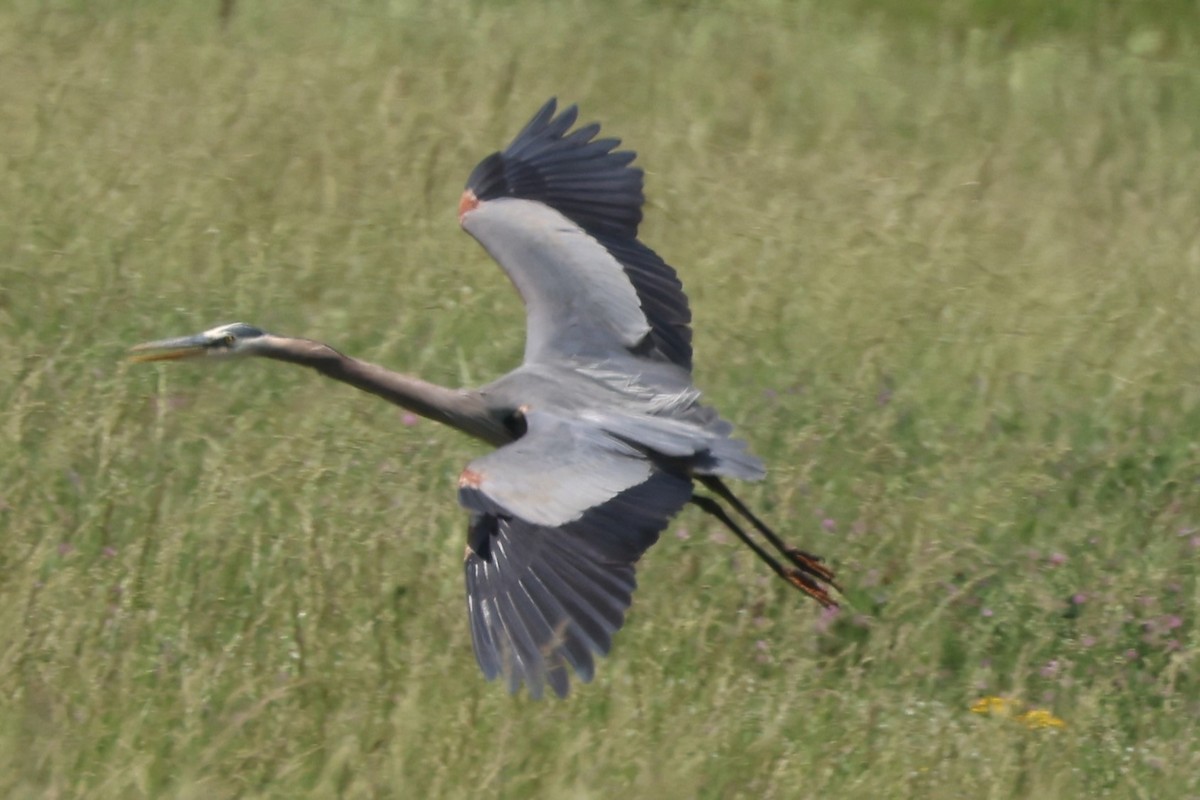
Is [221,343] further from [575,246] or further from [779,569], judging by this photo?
[779,569]

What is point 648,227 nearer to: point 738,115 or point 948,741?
point 738,115

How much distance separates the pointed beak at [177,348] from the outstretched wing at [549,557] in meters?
1.27

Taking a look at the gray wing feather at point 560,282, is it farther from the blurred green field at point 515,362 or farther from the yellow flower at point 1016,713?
the yellow flower at point 1016,713

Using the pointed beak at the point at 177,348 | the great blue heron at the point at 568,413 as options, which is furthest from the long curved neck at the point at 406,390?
the pointed beak at the point at 177,348

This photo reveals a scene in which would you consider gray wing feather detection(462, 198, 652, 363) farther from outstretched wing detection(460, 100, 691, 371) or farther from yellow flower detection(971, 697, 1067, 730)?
yellow flower detection(971, 697, 1067, 730)

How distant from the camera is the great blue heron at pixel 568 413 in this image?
4.25 m

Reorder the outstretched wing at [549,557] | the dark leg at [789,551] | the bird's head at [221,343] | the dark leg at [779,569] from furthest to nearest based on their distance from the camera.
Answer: the bird's head at [221,343] → the dark leg at [789,551] → the dark leg at [779,569] → the outstretched wing at [549,557]

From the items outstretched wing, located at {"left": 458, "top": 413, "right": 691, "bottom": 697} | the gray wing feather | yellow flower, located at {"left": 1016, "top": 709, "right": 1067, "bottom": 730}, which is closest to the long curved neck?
the gray wing feather

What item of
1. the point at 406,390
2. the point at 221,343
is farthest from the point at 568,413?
the point at 221,343

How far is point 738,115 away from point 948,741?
5310 millimetres

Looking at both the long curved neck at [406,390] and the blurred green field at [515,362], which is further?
the long curved neck at [406,390]


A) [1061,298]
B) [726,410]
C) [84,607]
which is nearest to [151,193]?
[726,410]

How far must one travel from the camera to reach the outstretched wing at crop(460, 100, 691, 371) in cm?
560

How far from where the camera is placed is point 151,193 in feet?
23.7
